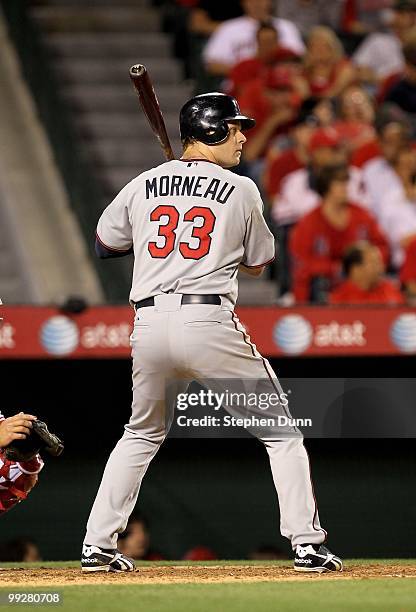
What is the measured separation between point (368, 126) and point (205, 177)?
5.74m

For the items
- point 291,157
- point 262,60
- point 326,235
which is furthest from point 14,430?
point 262,60

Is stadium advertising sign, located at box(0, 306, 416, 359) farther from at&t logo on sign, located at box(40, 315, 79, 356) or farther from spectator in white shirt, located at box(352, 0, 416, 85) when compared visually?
spectator in white shirt, located at box(352, 0, 416, 85)

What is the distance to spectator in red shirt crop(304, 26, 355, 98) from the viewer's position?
450 inches

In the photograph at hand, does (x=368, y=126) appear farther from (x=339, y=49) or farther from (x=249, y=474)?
(x=249, y=474)

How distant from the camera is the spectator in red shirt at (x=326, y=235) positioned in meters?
9.10

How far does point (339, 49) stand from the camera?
470 inches

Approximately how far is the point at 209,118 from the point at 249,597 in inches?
73.4

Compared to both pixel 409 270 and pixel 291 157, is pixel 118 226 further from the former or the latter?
pixel 291 157

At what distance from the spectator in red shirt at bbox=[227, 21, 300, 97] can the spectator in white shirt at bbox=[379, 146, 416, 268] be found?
1.41 metres

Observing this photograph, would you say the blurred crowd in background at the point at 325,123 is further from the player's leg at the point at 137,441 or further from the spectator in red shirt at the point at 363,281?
the player's leg at the point at 137,441

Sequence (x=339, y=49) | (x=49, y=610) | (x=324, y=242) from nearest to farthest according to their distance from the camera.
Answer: (x=49, y=610) → (x=324, y=242) → (x=339, y=49)

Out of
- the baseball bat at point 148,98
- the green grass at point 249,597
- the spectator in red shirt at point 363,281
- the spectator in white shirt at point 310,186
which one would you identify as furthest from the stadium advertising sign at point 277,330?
the green grass at point 249,597

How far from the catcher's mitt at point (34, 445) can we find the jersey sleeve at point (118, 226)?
3.13 ft

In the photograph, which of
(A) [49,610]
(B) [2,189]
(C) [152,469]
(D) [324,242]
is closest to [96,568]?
(A) [49,610]
